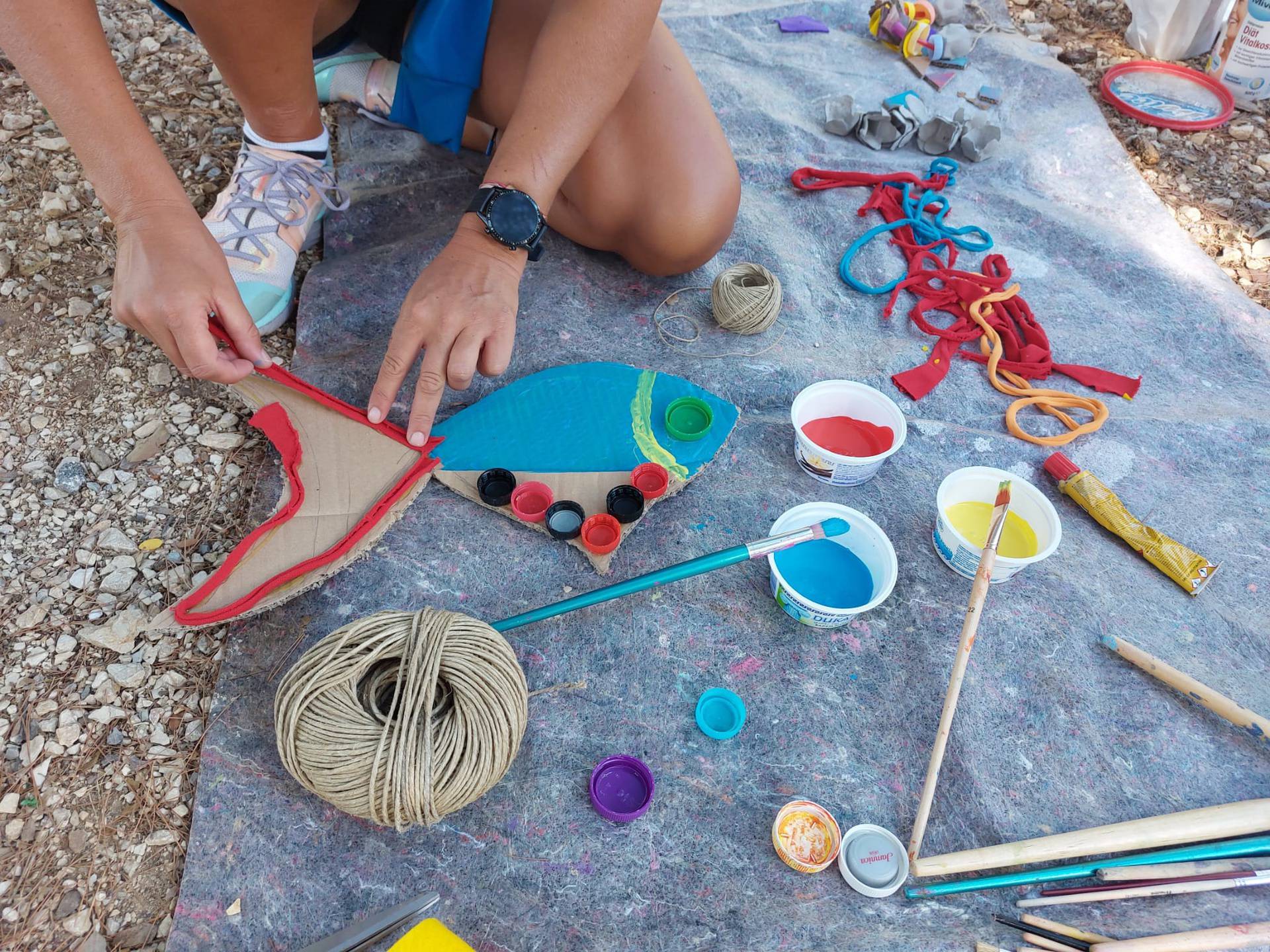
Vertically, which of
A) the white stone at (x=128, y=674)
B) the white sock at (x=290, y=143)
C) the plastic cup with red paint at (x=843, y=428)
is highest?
the white sock at (x=290, y=143)

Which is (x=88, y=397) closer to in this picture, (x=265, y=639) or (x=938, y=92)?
(x=265, y=639)

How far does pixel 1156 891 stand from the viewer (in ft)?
3.51

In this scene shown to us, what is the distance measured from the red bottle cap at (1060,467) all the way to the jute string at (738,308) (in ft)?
1.94

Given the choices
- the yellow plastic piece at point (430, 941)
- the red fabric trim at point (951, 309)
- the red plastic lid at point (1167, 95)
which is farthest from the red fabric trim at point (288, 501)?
the red plastic lid at point (1167, 95)

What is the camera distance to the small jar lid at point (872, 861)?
1.11 meters

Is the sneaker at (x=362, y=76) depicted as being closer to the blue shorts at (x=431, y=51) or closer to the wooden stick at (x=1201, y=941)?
the blue shorts at (x=431, y=51)

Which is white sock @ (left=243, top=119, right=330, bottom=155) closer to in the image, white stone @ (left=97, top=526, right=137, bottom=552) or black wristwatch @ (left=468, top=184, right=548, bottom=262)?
black wristwatch @ (left=468, top=184, right=548, bottom=262)

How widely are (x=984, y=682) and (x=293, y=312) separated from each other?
157 centimetres

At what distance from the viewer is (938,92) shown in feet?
7.93

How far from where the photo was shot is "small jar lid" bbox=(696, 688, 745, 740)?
126 centimetres

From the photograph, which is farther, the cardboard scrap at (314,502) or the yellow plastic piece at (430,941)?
the cardboard scrap at (314,502)

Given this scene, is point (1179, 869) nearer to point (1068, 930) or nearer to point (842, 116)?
point (1068, 930)

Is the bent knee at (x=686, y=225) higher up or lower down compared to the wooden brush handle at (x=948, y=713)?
higher up

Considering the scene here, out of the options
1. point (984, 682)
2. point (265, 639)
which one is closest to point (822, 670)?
point (984, 682)
